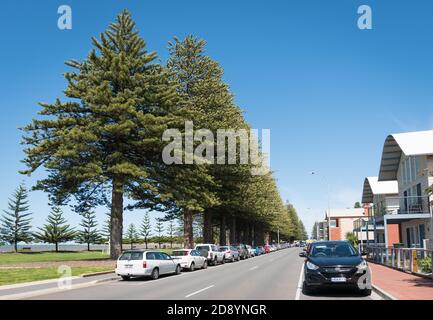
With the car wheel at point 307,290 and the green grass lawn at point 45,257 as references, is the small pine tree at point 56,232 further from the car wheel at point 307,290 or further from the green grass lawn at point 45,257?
the car wheel at point 307,290

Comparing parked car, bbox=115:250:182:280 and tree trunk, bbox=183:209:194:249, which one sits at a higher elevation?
tree trunk, bbox=183:209:194:249

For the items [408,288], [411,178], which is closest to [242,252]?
[411,178]

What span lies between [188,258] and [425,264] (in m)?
13.9

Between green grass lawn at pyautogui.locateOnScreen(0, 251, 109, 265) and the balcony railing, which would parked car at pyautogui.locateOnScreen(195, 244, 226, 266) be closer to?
green grass lawn at pyautogui.locateOnScreen(0, 251, 109, 265)

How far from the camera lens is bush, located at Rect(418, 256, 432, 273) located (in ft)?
61.0

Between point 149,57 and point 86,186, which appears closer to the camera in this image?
point 86,186

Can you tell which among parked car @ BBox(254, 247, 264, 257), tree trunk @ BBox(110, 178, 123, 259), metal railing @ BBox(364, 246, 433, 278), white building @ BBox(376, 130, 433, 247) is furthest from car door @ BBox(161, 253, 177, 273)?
parked car @ BBox(254, 247, 264, 257)

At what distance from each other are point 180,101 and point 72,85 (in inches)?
331

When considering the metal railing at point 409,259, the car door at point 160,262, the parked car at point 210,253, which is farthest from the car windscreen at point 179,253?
the metal railing at point 409,259

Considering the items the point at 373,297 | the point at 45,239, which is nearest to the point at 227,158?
the point at 373,297

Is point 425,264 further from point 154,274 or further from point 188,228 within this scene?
point 188,228

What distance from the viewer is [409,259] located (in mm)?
21922

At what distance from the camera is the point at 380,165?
4478 cm
